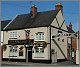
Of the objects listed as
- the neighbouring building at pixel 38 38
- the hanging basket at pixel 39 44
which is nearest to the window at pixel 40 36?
the neighbouring building at pixel 38 38

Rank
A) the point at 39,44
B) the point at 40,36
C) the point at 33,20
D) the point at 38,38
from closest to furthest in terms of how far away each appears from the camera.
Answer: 1. the point at 39,44
2. the point at 40,36
3. the point at 38,38
4. the point at 33,20

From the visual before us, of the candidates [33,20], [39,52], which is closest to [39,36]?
[39,52]

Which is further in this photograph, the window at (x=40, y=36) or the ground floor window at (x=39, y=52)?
the window at (x=40, y=36)

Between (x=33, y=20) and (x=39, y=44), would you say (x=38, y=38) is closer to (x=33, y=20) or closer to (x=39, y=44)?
(x=39, y=44)

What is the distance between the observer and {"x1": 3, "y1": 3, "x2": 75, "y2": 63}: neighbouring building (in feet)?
53.5

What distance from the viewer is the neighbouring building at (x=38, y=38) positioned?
53.5 feet

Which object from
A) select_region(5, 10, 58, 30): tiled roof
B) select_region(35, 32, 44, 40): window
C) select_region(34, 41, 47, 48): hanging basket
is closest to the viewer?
select_region(34, 41, 47, 48): hanging basket

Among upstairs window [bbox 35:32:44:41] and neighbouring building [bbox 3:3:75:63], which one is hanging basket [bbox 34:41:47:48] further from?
upstairs window [bbox 35:32:44:41]

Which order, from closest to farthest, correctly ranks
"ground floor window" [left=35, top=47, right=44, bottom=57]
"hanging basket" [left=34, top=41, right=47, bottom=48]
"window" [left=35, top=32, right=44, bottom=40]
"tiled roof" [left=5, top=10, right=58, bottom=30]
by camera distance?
"hanging basket" [left=34, top=41, right=47, bottom=48] → "ground floor window" [left=35, top=47, right=44, bottom=57] → "window" [left=35, top=32, right=44, bottom=40] → "tiled roof" [left=5, top=10, right=58, bottom=30]

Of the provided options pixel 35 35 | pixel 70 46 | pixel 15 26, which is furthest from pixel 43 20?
pixel 70 46

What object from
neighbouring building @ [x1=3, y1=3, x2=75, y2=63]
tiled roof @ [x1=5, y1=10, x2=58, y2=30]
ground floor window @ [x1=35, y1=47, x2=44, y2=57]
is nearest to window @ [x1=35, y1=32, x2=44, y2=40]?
neighbouring building @ [x1=3, y1=3, x2=75, y2=63]

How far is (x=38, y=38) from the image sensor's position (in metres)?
16.5

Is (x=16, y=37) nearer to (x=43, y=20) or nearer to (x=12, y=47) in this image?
(x=12, y=47)

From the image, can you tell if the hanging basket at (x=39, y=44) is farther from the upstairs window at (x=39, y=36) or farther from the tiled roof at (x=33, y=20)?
the tiled roof at (x=33, y=20)
